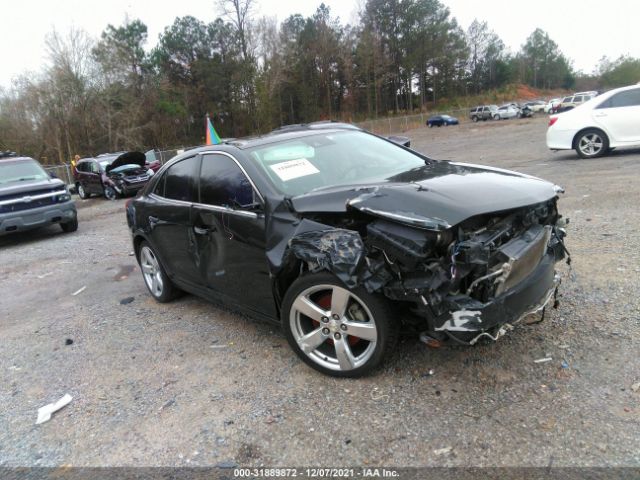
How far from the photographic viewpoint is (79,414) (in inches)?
126

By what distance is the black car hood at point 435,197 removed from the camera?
2.71 metres

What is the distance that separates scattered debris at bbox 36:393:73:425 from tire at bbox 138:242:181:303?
1.67 metres

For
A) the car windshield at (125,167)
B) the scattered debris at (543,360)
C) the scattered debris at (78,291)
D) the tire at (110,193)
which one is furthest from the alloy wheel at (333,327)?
the tire at (110,193)

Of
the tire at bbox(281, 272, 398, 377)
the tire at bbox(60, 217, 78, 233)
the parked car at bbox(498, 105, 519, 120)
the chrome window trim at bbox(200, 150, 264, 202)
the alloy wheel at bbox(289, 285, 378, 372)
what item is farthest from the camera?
the parked car at bbox(498, 105, 519, 120)

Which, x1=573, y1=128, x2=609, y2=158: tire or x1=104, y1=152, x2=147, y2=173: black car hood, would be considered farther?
x1=104, y1=152, x2=147, y2=173: black car hood

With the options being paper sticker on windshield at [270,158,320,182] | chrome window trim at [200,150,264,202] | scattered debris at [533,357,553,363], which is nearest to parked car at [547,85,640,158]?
scattered debris at [533,357,553,363]

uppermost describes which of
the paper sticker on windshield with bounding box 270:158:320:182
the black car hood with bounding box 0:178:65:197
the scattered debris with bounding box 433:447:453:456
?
the paper sticker on windshield with bounding box 270:158:320:182

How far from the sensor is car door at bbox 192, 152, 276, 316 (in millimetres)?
3467

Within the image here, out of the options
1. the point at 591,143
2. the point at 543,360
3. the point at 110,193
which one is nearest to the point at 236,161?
the point at 543,360

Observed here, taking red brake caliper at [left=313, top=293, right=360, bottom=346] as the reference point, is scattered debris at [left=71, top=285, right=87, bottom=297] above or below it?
below

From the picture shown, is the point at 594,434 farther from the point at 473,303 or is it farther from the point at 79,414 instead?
the point at 79,414

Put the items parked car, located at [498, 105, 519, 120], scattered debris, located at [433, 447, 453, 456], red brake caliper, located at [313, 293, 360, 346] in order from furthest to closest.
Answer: parked car, located at [498, 105, 519, 120] → red brake caliper, located at [313, 293, 360, 346] → scattered debris, located at [433, 447, 453, 456]

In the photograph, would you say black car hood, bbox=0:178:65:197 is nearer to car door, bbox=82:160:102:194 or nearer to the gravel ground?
the gravel ground

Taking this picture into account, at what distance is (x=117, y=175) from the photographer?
16328mm
